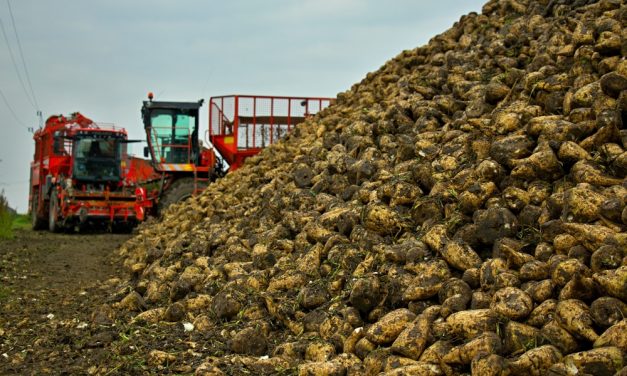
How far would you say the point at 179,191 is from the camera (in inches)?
514

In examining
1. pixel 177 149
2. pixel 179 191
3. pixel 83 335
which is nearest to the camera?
pixel 83 335

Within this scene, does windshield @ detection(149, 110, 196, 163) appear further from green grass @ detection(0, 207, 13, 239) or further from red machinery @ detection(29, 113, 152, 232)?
green grass @ detection(0, 207, 13, 239)

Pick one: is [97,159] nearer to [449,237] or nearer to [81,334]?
[81,334]

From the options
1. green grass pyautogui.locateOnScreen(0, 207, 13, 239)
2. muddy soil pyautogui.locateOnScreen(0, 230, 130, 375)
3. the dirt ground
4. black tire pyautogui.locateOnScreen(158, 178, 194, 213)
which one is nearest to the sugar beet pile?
the dirt ground

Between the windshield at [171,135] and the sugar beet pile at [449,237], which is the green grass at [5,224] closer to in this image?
the windshield at [171,135]

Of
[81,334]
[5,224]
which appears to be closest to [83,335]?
[81,334]

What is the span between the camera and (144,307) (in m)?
5.99

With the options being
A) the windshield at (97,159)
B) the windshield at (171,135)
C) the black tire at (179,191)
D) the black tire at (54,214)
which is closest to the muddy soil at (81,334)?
the black tire at (179,191)

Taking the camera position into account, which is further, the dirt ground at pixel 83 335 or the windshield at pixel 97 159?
the windshield at pixel 97 159

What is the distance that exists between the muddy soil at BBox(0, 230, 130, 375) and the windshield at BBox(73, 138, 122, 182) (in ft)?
7.63

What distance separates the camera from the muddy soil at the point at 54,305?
189 inches

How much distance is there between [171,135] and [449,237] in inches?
383

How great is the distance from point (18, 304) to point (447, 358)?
471 centimetres

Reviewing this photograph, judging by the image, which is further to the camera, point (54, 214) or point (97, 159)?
point (97, 159)
